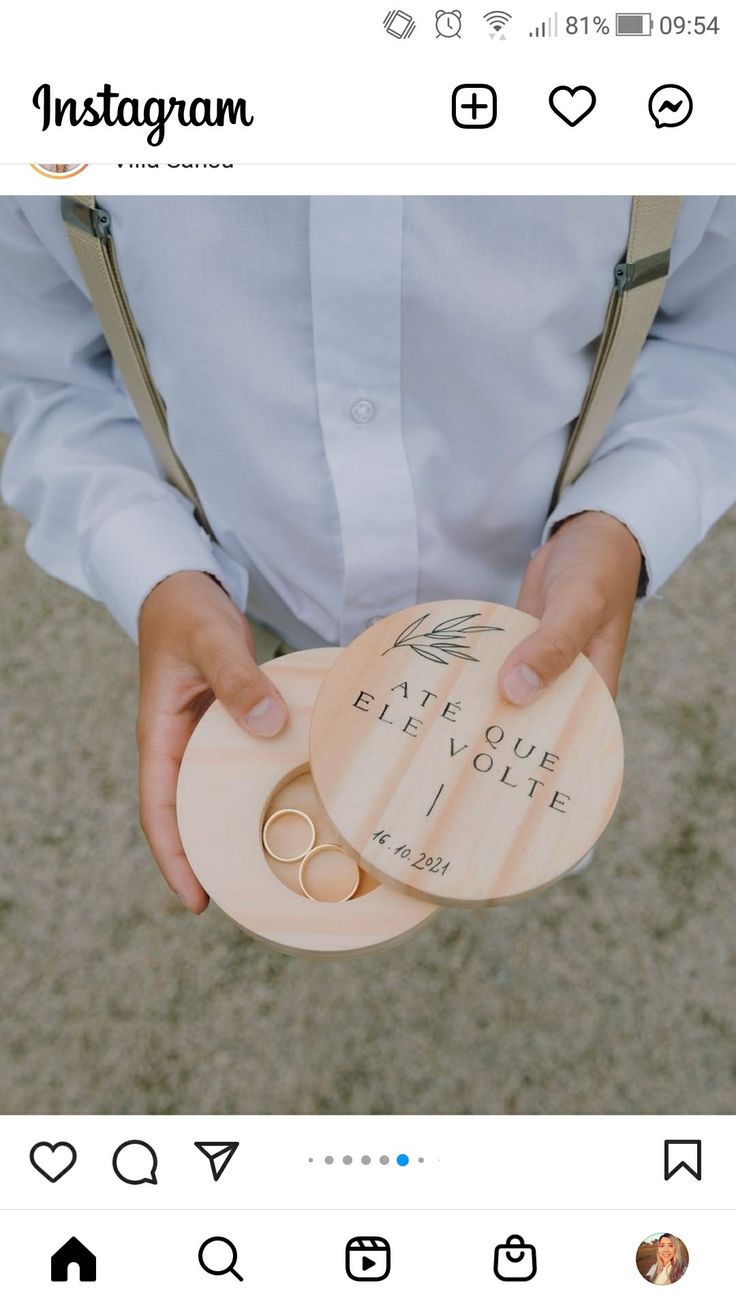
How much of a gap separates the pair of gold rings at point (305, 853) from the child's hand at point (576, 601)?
0.19 m

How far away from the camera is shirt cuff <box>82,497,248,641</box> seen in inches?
32.5

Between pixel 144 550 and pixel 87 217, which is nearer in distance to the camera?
pixel 87 217

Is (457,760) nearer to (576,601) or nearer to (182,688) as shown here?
(576,601)

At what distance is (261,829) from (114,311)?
15.8 inches

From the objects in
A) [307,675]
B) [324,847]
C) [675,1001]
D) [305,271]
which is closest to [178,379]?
[305,271]

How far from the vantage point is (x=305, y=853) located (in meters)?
0.75

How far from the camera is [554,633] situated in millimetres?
695
